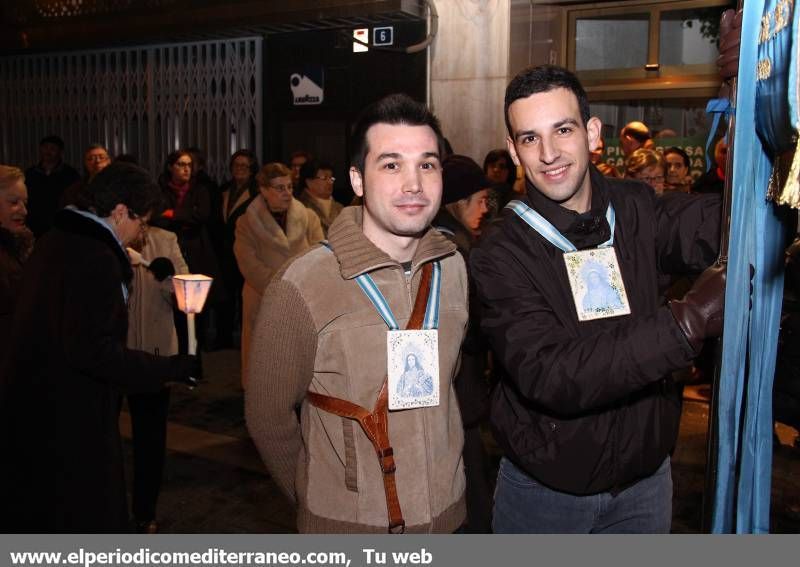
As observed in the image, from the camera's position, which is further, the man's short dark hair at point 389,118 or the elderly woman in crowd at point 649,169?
the elderly woman in crowd at point 649,169

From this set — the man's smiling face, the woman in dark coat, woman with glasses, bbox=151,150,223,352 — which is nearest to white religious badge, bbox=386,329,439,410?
the man's smiling face

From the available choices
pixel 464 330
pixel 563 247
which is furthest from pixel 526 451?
pixel 563 247

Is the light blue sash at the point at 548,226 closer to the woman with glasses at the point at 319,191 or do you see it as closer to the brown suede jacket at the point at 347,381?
the brown suede jacket at the point at 347,381

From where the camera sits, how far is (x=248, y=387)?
2.64 meters

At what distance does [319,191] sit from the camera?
26.3 ft

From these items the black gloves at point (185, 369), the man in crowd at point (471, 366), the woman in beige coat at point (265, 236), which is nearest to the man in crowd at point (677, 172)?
the man in crowd at point (471, 366)

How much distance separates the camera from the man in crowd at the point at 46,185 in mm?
9703

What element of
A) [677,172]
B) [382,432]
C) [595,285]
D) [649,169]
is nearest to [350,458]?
[382,432]

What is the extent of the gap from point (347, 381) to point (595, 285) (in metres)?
0.79

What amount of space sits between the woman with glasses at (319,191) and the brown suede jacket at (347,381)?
5.30 meters

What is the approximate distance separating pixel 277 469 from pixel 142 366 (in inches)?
46.6
